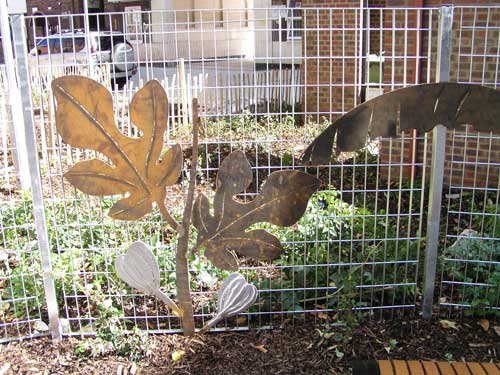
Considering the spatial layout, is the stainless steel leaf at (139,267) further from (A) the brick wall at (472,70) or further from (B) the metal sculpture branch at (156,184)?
(A) the brick wall at (472,70)

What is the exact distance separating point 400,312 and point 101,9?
28216mm

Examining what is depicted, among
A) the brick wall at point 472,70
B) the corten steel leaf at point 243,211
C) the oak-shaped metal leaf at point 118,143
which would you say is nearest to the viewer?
the oak-shaped metal leaf at point 118,143

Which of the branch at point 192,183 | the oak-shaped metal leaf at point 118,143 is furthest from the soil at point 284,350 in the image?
the oak-shaped metal leaf at point 118,143

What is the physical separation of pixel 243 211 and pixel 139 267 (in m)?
0.67

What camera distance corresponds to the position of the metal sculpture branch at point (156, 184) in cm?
295

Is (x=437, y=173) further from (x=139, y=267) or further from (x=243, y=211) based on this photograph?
(x=139, y=267)

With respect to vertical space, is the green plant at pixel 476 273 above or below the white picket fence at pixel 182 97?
below

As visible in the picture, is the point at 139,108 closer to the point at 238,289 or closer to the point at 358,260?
the point at 238,289

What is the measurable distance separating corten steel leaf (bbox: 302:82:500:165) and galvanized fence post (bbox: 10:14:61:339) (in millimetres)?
1496

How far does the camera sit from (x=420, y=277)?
399 cm

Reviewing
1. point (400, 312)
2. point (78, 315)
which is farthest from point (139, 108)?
point (400, 312)

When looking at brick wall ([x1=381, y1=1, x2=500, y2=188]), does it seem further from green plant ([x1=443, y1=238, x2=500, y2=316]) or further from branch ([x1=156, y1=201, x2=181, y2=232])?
branch ([x1=156, y1=201, x2=181, y2=232])

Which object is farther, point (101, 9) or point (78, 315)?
point (101, 9)

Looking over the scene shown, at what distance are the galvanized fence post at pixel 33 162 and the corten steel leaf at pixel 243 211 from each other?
0.90m
